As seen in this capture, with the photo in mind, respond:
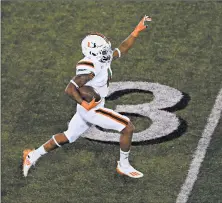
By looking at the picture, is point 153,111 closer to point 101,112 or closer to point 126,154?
point 126,154

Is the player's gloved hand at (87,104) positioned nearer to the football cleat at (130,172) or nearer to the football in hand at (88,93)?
the football in hand at (88,93)

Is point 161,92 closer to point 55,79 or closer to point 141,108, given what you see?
point 141,108

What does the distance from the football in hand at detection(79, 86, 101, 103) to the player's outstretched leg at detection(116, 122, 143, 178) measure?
0.54 m

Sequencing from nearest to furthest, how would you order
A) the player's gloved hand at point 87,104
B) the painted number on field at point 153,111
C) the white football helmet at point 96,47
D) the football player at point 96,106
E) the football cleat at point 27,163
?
the player's gloved hand at point 87,104, the football player at point 96,106, the white football helmet at point 96,47, the football cleat at point 27,163, the painted number on field at point 153,111

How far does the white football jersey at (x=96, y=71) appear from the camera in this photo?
10609 millimetres

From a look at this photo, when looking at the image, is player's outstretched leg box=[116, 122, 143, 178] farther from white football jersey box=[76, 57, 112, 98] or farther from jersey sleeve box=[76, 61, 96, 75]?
jersey sleeve box=[76, 61, 96, 75]

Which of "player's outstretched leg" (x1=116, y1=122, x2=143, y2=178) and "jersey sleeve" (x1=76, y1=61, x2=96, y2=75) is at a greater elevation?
"jersey sleeve" (x1=76, y1=61, x2=96, y2=75)

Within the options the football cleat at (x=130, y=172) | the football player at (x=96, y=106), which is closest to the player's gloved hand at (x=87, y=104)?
the football player at (x=96, y=106)

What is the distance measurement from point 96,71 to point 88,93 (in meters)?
0.30

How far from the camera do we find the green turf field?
35.8 ft

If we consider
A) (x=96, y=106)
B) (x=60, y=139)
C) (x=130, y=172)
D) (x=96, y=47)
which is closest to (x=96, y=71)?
(x=96, y=47)

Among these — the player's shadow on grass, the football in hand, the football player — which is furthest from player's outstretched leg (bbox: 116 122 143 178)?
the player's shadow on grass

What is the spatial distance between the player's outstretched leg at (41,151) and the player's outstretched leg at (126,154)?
0.75m

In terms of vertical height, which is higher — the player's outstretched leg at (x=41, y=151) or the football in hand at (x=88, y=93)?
the football in hand at (x=88, y=93)
